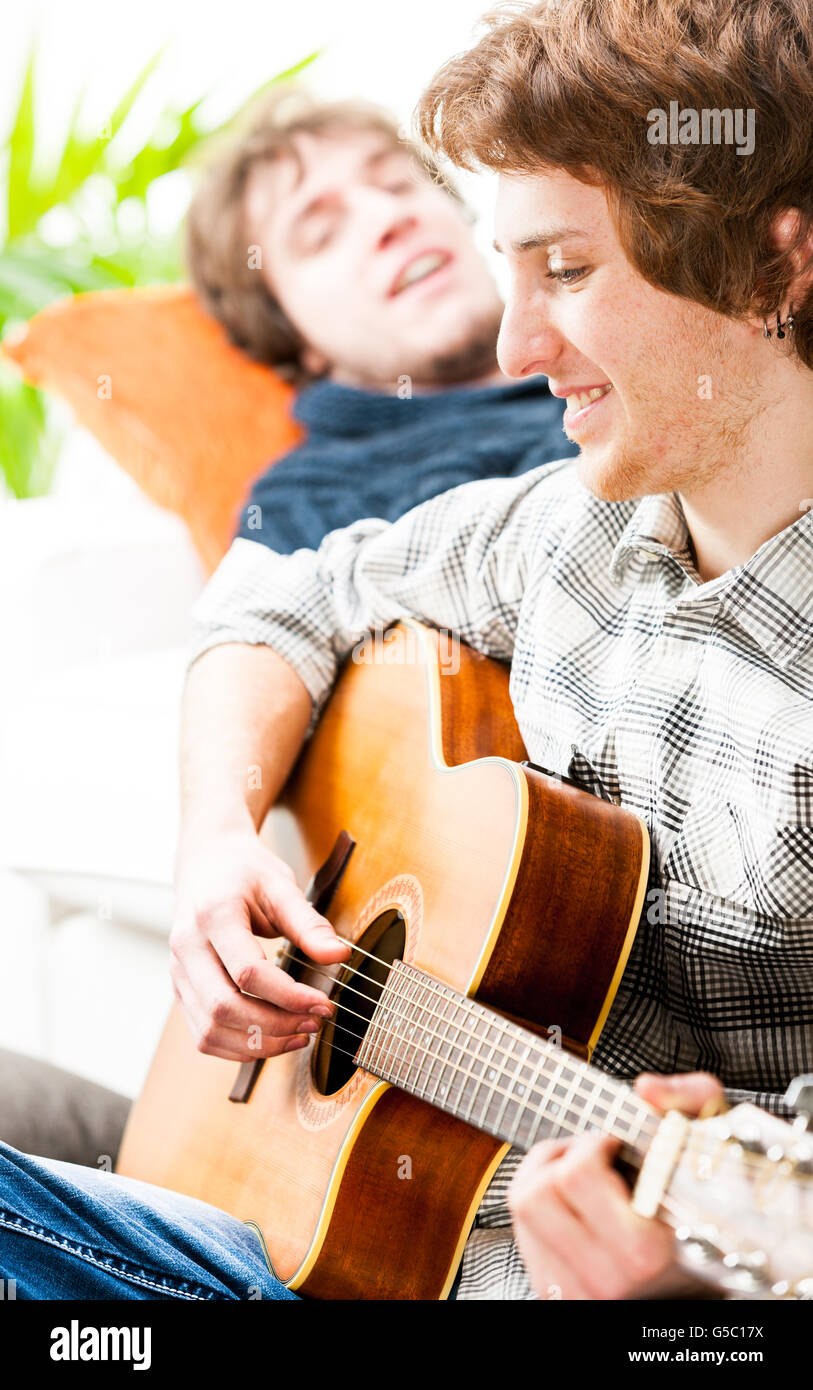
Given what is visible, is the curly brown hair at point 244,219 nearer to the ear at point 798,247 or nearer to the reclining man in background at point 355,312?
the reclining man in background at point 355,312

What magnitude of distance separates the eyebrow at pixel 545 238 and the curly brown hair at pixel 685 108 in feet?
0.09

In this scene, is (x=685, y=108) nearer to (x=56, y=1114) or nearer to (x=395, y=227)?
(x=56, y=1114)

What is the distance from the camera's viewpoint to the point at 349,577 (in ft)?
3.87

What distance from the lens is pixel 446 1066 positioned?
75 cm

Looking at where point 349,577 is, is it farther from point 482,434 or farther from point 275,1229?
point 275,1229

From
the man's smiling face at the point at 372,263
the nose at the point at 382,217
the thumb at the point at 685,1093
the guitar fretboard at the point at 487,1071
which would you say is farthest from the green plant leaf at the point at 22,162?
the thumb at the point at 685,1093

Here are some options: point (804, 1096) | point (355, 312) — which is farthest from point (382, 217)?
point (804, 1096)

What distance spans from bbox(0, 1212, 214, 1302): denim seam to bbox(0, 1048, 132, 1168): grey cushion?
0.90 ft

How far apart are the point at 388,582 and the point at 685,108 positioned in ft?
1.61

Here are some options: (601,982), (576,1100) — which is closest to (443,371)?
(601,982)

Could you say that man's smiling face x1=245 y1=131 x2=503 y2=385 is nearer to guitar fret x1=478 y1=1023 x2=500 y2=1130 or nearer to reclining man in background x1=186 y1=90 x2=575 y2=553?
reclining man in background x1=186 y1=90 x2=575 y2=553

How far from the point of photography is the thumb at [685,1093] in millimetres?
587

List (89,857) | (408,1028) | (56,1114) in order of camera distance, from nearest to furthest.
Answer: (408,1028), (56,1114), (89,857)

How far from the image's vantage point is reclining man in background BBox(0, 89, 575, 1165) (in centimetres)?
156
